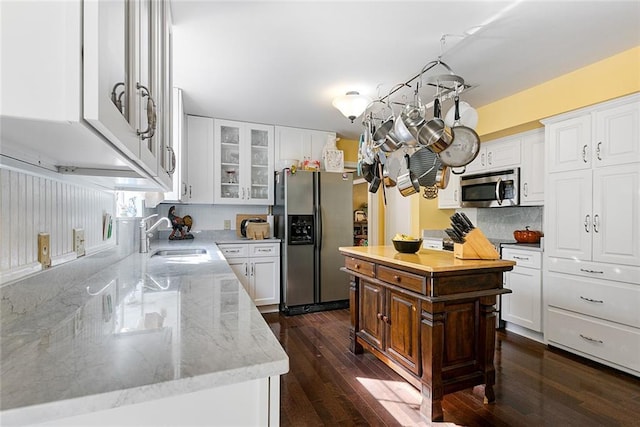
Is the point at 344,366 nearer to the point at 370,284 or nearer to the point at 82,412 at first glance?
the point at 370,284

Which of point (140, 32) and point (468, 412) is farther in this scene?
point (468, 412)

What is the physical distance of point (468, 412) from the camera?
1.86 metres

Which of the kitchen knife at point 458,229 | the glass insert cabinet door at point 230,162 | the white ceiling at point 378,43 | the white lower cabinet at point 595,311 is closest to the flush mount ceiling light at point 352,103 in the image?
the white ceiling at point 378,43

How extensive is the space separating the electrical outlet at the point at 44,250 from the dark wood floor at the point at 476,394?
1.43 metres

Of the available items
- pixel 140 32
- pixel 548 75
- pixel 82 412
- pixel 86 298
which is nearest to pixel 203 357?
pixel 82 412

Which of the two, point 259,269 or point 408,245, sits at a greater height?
point 408,245

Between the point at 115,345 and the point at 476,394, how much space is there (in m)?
2.18

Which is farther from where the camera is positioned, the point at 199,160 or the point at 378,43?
the point at 199,160

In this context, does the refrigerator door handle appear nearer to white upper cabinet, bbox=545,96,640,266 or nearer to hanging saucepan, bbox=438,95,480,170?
hanging saucepan, bbox=438,95,480,170

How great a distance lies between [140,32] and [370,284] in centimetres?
209

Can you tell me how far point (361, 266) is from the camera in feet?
8.29

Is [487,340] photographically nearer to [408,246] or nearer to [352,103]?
[408,246]

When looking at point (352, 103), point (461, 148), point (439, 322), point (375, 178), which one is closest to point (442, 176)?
point (461, 148)

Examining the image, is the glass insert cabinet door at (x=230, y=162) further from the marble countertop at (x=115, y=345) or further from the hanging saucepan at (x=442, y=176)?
the marble countertop at (x=115, y=345)
